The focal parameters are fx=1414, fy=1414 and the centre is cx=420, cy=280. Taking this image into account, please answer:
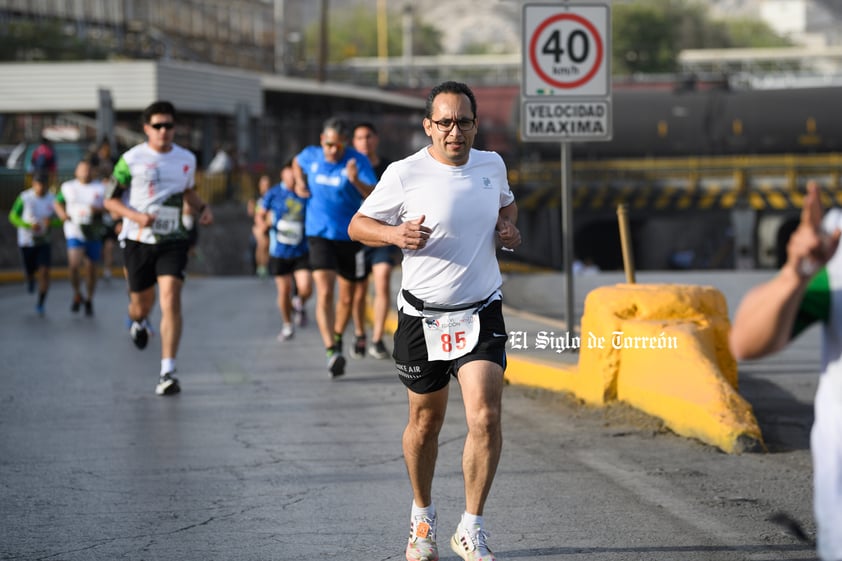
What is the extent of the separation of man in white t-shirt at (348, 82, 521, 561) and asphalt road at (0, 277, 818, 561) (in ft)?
1.34

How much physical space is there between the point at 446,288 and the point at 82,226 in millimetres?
11714

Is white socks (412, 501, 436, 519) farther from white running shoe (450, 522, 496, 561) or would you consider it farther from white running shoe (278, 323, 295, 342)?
white running shoe (278, 323, 295, 342)

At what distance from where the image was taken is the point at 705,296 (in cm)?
895

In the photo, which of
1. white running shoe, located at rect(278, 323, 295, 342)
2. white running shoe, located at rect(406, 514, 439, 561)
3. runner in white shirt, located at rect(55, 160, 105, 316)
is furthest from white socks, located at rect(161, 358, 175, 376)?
runner in white shirt, located at rect(55, 160, 105, 316)

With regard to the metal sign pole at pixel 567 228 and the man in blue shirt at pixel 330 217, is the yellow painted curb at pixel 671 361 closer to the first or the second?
the metal sign pole at pixel 567 228

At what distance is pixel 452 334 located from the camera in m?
5.52

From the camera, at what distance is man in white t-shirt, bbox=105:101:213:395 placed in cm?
998

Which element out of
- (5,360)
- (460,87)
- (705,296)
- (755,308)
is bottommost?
(5,360)

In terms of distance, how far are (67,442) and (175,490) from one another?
1.63 m

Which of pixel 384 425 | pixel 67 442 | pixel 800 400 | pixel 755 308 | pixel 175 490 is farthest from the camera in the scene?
pixel 800 400

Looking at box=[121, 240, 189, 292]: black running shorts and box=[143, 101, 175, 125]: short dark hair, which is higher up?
box=[143, 101, 175, 125]: short dark hair

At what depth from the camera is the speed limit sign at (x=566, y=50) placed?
10.6m

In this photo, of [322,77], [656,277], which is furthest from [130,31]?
[656,277]

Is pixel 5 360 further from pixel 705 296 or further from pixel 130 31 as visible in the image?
pixel 130 31
